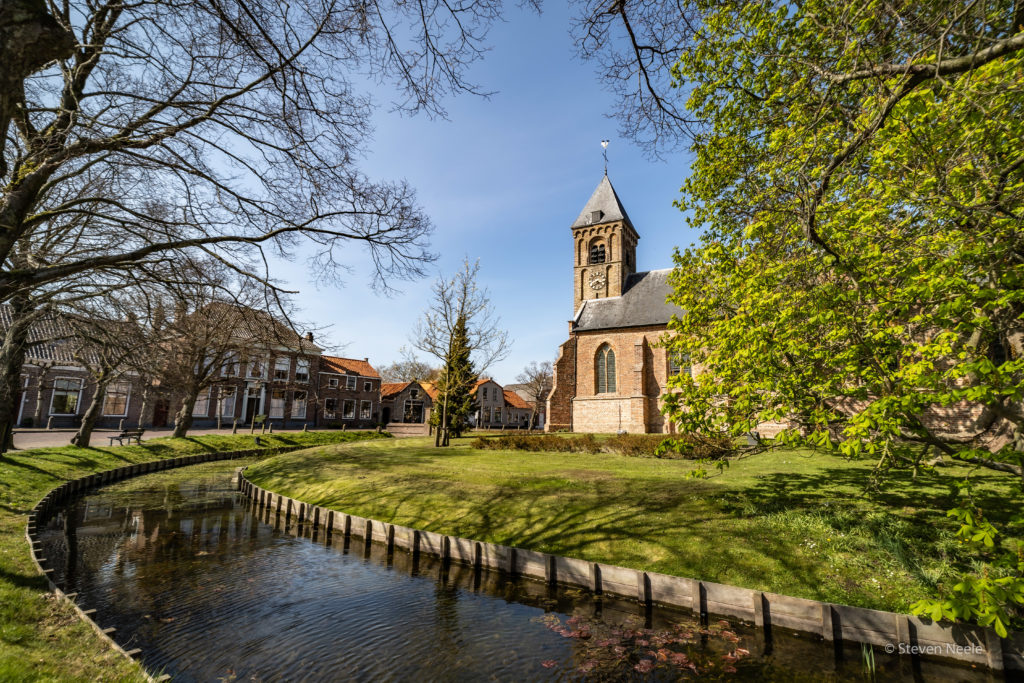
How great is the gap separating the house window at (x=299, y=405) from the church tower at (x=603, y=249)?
93.2 feet

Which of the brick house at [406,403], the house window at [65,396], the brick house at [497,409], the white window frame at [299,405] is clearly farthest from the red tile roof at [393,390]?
the house window at [65,396]

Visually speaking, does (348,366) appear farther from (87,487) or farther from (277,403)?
(87,487)

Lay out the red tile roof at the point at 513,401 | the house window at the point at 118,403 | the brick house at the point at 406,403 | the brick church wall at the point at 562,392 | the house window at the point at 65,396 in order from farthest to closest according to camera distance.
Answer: the red tile roof at the point at 513,401, the brick house at the point at 406,403, the brick church wall at the point at 562,392, the house window at the point at 118,403, the house window at the point at 65,396

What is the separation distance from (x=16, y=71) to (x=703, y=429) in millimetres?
10022

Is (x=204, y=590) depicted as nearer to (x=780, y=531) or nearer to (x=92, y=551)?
(x=92, y=551)

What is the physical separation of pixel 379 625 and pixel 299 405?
41573 millimetres

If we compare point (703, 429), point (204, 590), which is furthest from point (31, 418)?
point (703, 429)

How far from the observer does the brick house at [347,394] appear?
151 feet

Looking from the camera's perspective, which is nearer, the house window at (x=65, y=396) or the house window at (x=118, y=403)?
the house window at (x=65, y=396)

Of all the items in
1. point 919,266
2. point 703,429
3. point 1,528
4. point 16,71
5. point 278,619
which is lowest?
point 278,619

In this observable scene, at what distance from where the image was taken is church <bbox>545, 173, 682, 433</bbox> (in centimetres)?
3125

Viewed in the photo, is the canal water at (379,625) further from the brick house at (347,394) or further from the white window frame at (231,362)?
the brick house at (347,394)

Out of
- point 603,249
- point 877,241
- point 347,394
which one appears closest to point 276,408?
point 347,394

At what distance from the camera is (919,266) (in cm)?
634
